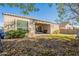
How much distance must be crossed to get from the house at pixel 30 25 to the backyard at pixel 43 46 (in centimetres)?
8

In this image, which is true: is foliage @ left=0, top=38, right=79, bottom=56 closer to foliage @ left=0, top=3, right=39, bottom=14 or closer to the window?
the window

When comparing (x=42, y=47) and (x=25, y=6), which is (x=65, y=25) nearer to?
(x=42, y=47)

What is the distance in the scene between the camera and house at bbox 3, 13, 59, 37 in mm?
3520

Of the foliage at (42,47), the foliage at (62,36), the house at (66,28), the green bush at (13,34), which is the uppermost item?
the house at (66,28)

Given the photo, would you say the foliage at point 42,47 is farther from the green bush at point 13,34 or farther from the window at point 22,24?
the window at point 22,24

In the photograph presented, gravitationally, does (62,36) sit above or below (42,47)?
above

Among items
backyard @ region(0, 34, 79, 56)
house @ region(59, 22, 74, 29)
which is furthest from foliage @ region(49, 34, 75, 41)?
house @ region(59, 22, 74, 29)

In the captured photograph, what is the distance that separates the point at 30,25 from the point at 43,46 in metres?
0.33

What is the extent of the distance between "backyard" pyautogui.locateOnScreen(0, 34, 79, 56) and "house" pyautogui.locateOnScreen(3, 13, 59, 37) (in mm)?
82

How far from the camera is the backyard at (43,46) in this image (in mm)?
3521

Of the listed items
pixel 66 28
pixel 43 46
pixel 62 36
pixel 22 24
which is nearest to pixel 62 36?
pixel 62 36

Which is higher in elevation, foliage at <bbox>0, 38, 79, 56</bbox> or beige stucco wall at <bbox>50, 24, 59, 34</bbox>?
beige stucco wall at <bbox>50, 24, 59, 34</bbox>

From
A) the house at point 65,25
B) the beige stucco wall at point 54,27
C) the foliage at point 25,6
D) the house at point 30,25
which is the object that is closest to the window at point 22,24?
the house at point 30,25

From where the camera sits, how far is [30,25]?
3555 mm
